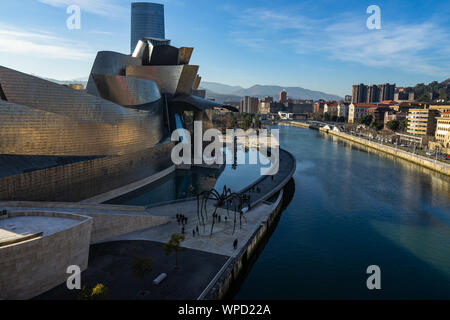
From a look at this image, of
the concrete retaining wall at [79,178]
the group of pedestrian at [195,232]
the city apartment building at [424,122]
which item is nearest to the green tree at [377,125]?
the city apartment building at [424,122]

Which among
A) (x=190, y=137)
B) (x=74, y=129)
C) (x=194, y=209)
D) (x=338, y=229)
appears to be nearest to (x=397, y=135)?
(x=190, y=137)

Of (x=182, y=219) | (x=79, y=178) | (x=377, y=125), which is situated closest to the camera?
(x=182, y=219)

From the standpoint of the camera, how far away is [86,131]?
22469 millimetres

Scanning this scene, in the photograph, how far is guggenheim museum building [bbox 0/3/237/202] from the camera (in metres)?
17.9

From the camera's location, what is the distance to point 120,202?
23.8 m

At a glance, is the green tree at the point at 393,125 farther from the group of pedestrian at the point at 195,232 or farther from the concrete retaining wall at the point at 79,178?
the group of pedestrian at the point at 195,232

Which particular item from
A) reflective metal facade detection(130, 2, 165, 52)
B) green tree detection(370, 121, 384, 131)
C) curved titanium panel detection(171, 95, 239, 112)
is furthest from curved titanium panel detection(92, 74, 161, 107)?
reflective metal facade detection(130, 2, 165, 52)

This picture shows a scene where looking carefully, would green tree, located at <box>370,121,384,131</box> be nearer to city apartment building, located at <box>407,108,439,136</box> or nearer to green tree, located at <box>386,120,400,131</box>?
green tree, located at <box>386,120,400,131</box>

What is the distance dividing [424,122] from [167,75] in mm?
57763

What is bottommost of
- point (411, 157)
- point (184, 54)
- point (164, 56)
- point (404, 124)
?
point (411, 157)

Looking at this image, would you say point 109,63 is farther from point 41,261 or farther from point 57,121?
point 41,261

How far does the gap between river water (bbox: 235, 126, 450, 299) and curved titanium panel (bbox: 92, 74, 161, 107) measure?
17.5 metres

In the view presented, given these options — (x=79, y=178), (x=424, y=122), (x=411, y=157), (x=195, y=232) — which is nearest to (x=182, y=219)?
(x=195, y=232)

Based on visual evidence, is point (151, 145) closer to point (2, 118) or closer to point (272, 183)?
point (272, 183)
